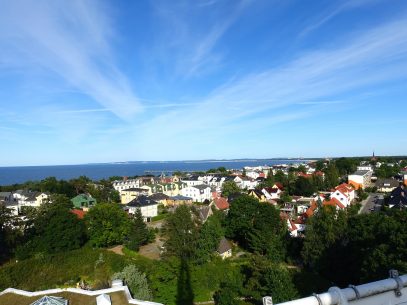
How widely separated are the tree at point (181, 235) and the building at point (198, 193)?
31.8m

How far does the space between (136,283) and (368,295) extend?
15787 mm

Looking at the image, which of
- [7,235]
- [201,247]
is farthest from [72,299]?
[7,235]

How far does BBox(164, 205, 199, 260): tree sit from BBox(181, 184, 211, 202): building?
31.8m

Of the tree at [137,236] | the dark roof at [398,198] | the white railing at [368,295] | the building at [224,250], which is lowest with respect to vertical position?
the building at [224,250]

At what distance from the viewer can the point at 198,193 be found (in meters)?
56.4

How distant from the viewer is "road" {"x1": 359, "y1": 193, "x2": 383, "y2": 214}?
40.9m

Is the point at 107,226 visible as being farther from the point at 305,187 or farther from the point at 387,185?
the point at 387,185

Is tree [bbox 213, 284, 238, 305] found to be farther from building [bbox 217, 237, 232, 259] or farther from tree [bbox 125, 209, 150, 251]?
tree [bbox 125, 209, 150, 251]

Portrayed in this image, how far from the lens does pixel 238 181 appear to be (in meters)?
72.2

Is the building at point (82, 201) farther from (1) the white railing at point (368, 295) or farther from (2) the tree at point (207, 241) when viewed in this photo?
(1) the white railing at point (368, 295)

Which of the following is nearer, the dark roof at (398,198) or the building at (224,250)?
the building at (224,250)

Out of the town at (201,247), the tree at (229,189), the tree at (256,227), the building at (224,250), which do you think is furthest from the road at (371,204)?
the building at (224,250)

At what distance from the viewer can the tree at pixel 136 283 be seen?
1664cm

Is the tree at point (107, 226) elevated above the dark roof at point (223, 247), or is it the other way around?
the tree at point (107, 226)
